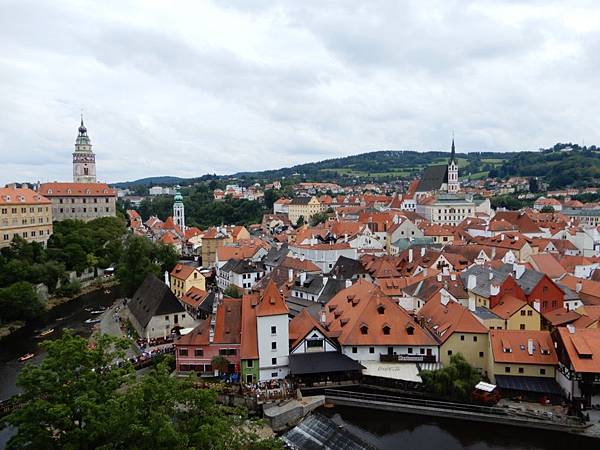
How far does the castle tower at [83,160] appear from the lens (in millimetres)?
132000

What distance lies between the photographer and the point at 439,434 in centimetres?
2667

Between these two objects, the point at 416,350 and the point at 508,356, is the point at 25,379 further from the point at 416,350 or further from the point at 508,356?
the point at 508,356

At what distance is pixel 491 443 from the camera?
2573 centimetres

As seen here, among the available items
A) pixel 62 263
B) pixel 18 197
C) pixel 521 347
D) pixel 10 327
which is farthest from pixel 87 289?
pixel 521 347

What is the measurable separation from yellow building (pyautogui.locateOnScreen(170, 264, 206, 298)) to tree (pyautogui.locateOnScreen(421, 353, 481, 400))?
2998 centimetres

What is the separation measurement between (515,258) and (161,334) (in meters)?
38.1

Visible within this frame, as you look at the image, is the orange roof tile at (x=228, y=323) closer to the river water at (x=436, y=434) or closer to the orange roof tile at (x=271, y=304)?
the orange roof tile at (x=271, y=304)

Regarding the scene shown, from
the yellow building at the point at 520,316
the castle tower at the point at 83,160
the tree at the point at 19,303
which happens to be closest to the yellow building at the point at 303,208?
the castle tower at the point at 83,160

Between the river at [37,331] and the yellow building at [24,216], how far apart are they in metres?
13.5

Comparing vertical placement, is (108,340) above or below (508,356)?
above

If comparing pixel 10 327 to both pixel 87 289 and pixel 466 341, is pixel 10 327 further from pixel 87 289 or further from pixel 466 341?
pixel 466 341

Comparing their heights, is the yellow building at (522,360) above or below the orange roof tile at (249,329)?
below

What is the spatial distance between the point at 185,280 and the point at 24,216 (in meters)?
30.4

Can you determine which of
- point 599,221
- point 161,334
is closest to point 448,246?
point 161,334
